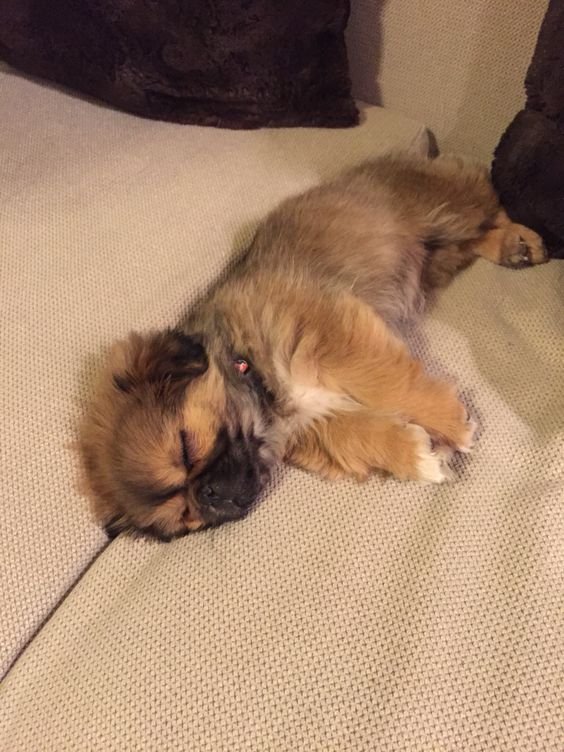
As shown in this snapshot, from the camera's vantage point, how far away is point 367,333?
1.62 m

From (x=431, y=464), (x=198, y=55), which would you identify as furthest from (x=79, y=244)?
(x=431, y=464)

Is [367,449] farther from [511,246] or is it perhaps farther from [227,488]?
[511,246]

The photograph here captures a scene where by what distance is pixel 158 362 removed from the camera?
1549 mm

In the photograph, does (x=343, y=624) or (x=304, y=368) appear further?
(x=304, y=368)

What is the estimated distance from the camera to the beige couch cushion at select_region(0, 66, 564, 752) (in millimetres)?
→ 1205

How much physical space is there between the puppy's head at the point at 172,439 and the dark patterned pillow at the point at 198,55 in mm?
869

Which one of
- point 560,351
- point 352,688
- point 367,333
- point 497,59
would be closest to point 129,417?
point 367,333

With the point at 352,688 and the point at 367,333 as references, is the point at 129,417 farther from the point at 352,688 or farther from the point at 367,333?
the point at 352,688

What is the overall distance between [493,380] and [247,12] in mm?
1222

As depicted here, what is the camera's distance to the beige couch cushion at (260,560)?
121 centimetres

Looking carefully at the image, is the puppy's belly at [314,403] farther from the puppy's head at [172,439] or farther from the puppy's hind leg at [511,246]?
the puppy's hind leg at [511,246]

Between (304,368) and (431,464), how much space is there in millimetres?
387

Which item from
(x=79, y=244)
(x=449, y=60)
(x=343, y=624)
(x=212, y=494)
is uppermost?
(x=449, y=60)

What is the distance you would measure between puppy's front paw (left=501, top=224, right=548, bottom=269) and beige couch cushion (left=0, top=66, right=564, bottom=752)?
0.05 m
